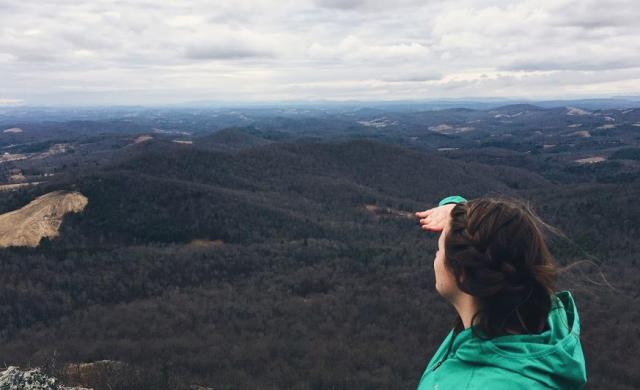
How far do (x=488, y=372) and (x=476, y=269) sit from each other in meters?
0.53

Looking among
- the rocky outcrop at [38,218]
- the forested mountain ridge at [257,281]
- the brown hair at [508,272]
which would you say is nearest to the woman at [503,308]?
the brown hair at [508,272]

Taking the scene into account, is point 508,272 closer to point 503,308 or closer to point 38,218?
point 503,308

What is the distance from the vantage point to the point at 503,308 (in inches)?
96.7

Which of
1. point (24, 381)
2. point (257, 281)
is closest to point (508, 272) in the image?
point (24, 381)

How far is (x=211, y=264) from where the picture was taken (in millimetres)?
53469

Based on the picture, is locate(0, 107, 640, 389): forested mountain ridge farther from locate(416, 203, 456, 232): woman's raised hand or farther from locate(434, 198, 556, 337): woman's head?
locate(434, 198, 556, 337): woman's head

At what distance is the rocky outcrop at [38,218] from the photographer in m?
62.7

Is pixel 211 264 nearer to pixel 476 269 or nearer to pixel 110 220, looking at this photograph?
pixel 110 220

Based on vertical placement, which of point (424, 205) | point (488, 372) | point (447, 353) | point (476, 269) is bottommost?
point (424, 205)

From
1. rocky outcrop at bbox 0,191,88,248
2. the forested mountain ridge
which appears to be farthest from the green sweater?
rocky outcrop at bbox 0,191,88,248

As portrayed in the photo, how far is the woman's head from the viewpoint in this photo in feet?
8.00

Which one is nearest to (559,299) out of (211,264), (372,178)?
(211,264)

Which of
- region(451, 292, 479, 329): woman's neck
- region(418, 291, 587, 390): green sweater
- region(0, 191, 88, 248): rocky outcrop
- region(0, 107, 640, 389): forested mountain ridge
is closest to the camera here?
region(418, 291, 587, 390): green sweater

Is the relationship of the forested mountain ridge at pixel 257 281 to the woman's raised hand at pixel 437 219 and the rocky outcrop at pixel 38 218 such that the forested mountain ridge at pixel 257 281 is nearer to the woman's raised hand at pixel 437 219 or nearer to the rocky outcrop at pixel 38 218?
the woman's raised hand at pixel 437 219
